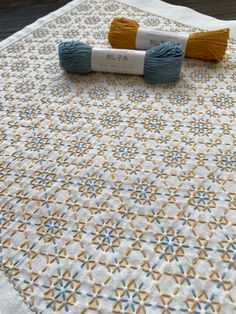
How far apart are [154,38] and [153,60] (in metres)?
0.10

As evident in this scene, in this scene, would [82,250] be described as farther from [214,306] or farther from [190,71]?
[190,71]

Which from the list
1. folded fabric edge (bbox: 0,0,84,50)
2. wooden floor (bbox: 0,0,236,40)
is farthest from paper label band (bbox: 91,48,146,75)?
wooden floor (bbox: 0,0,236,40)

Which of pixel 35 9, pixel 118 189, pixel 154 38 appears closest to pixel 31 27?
pixel 35 9

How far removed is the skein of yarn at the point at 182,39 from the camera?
26.8 inches

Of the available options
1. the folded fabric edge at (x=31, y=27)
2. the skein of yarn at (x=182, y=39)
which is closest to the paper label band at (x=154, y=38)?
the skein of yarn at (x=182, y=39)

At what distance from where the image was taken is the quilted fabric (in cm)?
38

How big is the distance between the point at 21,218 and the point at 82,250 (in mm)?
100

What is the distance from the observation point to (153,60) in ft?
2.11

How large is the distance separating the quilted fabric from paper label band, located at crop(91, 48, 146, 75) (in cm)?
2

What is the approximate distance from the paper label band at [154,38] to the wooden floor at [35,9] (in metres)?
0.30

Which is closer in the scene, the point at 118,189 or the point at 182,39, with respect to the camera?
the point at 118,189

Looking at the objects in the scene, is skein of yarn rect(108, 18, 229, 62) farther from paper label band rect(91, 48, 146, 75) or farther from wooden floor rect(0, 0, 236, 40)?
wooden floor rect(0, 0, 236, 40)

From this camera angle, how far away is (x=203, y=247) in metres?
0.41

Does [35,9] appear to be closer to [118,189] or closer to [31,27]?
[31,27]
